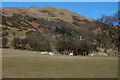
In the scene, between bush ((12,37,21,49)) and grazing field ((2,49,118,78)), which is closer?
grazing field ((2,49,118,78))

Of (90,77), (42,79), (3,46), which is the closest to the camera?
(42,79)

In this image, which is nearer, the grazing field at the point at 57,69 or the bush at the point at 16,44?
the grazing field at the point at 57,69

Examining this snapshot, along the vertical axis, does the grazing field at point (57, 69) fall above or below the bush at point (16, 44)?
below

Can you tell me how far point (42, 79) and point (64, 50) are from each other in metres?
12.8

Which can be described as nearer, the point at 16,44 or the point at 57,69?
the point at 57,69

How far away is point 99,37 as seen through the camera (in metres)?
18.6

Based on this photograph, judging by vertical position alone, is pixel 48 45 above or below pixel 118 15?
below

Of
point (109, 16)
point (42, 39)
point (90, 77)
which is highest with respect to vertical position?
point (109, 16)

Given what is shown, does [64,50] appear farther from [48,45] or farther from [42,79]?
[42,79]

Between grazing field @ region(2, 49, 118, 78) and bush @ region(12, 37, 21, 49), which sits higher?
bush @ region(12, 37, 21, 49)

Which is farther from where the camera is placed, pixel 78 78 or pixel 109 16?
pixel 109 16

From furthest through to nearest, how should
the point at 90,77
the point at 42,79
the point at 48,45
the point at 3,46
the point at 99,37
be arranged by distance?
the point at 3,46 < the point at 48,45 < the point at 99,37 < the point at 90,77 < the point at 42,79

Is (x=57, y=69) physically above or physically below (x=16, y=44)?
below

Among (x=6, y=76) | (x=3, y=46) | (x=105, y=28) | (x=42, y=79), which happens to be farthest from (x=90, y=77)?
(x=3, y=46)
